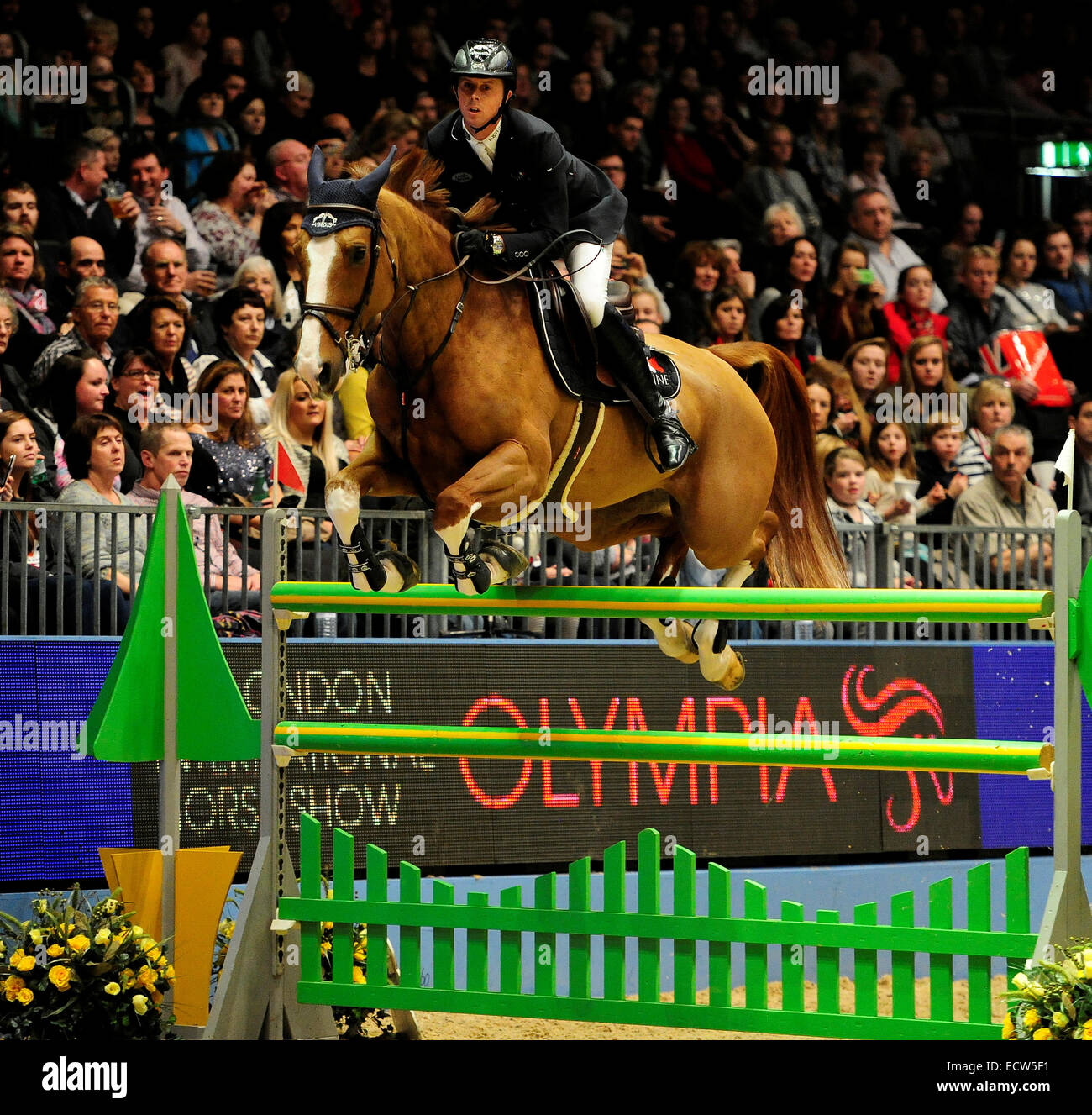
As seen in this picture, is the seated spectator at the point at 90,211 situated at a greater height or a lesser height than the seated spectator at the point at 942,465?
greater

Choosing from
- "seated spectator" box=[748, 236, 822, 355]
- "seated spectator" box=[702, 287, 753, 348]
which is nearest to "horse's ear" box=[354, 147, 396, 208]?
"seated spectator" box=[702, 287, 753, 348]

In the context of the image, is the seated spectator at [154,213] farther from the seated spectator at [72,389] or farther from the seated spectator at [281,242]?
the seated spectator at [72,389]

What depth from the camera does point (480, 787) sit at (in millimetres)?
5867

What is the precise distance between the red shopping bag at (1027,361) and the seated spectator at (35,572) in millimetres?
6288

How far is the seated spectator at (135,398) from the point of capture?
6312mm

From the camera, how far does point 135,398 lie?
6.29 m

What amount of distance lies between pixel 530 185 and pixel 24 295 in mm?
3377

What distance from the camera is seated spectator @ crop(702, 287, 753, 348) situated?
839 cm

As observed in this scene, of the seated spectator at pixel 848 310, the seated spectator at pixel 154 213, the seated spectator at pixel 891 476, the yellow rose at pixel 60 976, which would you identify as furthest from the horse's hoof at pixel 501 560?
the seated spectator at pixel 848 310

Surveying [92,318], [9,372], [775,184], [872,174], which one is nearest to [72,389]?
[9,372]

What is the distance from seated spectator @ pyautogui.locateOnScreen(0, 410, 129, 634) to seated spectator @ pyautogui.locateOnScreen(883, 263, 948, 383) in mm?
5611

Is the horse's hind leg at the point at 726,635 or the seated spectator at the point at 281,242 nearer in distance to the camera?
the horse's hind leg at the point at 726,635

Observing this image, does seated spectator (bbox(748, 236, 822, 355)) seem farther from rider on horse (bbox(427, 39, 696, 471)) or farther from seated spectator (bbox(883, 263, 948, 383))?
rider on horse (bbox(427, 39, 696, 471))

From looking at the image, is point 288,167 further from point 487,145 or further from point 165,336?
point 487,145
